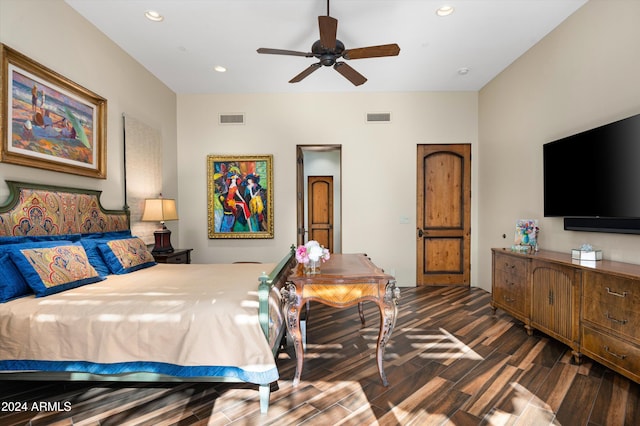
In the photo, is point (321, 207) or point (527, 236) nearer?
point (527, 236)

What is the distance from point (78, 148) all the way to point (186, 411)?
2.65m

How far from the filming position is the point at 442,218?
16.3 feet

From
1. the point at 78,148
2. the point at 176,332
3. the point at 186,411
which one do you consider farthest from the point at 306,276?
the point at 78,148

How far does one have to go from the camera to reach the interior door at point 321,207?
25.3ft

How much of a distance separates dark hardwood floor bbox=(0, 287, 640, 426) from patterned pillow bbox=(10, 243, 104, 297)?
729 mm

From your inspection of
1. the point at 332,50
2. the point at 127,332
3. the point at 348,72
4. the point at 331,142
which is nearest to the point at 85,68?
the point at 332,50

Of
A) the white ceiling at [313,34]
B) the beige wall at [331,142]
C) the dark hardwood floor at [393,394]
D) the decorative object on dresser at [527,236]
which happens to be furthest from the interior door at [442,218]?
the dark hardwood floor at [393,394]

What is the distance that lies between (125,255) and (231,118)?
114 inches

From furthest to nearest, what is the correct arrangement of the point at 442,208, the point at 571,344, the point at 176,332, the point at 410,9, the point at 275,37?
the point at 442,208
the point at 275,37
the point at 410,9
the point at 571,344
the point at 176,332

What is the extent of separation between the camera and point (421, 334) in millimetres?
3025

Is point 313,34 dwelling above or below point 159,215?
above

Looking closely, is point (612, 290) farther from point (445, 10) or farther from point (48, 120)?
point (48, 120)

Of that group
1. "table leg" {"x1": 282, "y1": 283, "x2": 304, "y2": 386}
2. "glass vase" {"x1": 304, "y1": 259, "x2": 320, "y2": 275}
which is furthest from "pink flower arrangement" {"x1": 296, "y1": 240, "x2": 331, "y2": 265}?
"table leg" {"x1": 282, "y1": 283, "x2": 304, "y2": 386}

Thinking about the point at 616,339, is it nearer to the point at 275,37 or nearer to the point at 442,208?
the point at 442,208
